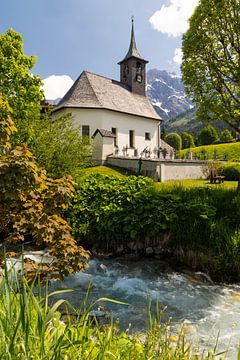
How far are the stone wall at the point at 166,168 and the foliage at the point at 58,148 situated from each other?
8.80 m

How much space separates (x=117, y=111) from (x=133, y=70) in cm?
1018

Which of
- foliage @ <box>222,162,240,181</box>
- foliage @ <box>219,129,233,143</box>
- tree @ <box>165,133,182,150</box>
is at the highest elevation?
foliage @ <box>219,129,233,143</box>

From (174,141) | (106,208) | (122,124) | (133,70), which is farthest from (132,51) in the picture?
(106,208)

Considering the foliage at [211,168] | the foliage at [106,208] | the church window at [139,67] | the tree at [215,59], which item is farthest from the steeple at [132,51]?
the foliage at [106,208]

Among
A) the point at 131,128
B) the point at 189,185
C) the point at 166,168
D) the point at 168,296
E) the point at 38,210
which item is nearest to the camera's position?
the point at 38,210

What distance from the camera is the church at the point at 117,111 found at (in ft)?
91.8

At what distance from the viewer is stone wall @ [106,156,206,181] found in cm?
1968

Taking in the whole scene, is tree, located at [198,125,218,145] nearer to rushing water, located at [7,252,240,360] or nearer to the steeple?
the steeple

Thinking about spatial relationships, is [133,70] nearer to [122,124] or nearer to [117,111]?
[117,111]

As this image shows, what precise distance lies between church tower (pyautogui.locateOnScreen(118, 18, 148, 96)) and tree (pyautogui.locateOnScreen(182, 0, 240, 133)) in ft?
83.6

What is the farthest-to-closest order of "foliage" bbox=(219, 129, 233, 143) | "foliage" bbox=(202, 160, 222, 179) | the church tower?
"foliage" bbox=(219, 129, 233, 143), the church tower, "foliage" bbox=(202, 160, 222, 179)

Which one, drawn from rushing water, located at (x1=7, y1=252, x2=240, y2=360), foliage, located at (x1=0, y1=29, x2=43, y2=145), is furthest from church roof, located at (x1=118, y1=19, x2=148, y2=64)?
rushing water, located at (x1=7, y1=252, x2=240, y2=360)

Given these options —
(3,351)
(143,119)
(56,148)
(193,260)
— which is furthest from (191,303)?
(143,119)

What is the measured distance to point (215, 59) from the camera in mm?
11117
